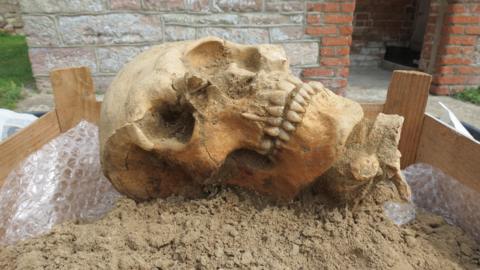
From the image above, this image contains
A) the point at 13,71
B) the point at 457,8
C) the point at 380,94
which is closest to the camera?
the point at 457,8

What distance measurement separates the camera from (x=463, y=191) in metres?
1.29

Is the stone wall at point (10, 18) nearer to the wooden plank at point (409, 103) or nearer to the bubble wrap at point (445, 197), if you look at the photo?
the wooden plank at point (409, 103)

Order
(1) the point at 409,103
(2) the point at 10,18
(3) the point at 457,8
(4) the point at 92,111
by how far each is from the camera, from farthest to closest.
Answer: (2) the point at 10,18 → (3) the point at 457,8 → (4) the point at 92,111 → (1) the point at 409,103

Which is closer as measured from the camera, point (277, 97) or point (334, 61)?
point (277, 97)

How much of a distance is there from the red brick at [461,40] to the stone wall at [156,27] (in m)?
1.09

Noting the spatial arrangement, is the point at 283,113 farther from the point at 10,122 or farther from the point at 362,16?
the point at 362,16

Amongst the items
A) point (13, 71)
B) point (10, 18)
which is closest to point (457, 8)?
point (13, 71)

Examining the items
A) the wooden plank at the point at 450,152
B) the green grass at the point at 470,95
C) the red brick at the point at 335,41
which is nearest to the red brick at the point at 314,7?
the red brick at the point at 335,41

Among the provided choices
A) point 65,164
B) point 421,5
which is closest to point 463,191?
point 65,164

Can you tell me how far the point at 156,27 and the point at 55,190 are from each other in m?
1.99

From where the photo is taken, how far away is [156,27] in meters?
3.06

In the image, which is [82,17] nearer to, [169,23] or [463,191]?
[169,23]

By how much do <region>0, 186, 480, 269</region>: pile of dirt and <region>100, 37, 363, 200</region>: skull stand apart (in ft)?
0.25

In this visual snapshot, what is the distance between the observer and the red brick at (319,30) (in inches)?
126
